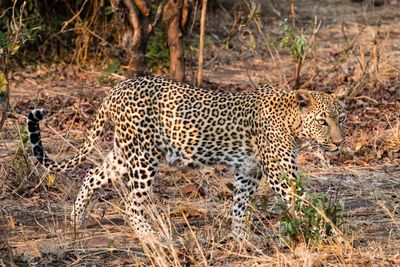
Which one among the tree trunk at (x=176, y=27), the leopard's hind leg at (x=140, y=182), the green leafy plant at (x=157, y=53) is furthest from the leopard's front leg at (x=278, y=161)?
the green leafy plant at (x=157, y=53)

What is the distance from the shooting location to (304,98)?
860cm

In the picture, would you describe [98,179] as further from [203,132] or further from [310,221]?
[310,221]

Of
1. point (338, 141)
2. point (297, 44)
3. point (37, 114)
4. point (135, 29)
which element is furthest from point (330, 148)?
point (135, 29)

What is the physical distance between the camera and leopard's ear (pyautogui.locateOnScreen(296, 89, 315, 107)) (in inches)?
337

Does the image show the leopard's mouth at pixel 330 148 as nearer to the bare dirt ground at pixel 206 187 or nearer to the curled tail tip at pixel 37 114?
the bare dirt ground at pixel 206 187

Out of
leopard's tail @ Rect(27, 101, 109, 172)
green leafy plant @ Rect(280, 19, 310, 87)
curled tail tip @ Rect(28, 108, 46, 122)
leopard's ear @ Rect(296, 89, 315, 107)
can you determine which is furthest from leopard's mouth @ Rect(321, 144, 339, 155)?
green leafy plant @ Rect(280, 19, 310, 87)

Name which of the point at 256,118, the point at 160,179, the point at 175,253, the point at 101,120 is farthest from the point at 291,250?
the point at 160,179

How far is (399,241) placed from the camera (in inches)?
318

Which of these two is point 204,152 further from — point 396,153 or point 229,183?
point 396,153

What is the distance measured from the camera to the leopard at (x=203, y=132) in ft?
28.0

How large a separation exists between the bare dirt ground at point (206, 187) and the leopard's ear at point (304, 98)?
2.87ft

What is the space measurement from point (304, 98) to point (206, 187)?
5.58ft

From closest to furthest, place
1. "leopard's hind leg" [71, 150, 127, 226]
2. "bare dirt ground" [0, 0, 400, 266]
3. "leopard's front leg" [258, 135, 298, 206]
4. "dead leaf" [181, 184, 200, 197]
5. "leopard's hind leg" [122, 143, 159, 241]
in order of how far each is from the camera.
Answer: "bare dirt ground" [0, 0, 400, 266]
"leopard's front leg" [258, 135, 298, 206]
"leopard's hind leg" [122, 143, 159, 241]
"leopard's hind leg" [71, 150, 127, 226]
"dead leaf" [181, 184, 200, 197]

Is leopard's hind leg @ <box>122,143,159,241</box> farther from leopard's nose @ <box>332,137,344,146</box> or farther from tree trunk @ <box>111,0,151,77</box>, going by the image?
tree trunk @ <box>111,0,151,77</box>
